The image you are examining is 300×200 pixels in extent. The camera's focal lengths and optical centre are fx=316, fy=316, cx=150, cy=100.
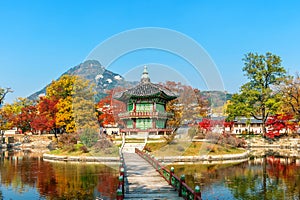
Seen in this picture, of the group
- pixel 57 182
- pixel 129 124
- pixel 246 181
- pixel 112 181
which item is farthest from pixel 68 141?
pixel 246 181

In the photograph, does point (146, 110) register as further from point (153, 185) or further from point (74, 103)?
point (153, 185)

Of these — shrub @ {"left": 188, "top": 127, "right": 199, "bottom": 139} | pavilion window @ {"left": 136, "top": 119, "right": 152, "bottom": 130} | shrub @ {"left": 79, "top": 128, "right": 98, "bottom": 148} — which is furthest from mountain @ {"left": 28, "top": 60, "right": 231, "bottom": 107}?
pavilion window @ {"left": 136, "top": 119, "right": 152, "bottom": 130}

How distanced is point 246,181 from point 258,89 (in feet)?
97.9

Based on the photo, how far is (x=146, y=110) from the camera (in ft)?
126

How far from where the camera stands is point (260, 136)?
4659 cm

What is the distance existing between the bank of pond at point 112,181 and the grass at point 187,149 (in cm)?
431

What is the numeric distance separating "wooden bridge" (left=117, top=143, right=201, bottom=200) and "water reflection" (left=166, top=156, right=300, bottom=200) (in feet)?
7.10

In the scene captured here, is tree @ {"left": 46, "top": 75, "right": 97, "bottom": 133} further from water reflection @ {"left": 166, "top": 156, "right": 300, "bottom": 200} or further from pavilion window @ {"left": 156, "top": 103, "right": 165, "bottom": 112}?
water reflection @ {"left": 166, "top": 156, "right": 300, "bottom": 200}

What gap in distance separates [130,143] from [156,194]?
20621mm

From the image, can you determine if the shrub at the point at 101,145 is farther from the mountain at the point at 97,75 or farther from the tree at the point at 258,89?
the tree at the point at 258,89

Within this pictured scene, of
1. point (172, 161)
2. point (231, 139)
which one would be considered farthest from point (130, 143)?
point (231, 139)

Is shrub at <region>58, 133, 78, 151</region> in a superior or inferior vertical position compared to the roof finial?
inferior

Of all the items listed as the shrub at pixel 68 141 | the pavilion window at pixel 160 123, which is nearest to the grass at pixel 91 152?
the shrub at pixel 68 141

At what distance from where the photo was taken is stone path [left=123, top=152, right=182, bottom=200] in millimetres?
12696
